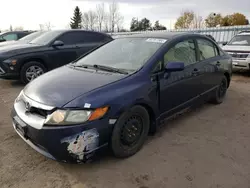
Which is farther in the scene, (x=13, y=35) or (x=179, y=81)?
(x=13, y=35)

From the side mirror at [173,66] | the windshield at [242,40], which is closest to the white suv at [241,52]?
the windshield at [242,40]

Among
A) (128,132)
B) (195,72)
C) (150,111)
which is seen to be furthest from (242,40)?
(128,132)

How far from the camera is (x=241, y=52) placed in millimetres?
7902

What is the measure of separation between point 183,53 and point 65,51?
396 cm

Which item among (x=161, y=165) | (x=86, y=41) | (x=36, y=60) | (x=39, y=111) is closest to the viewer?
(x=39, y=111)

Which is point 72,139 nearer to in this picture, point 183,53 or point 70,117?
point 70,117

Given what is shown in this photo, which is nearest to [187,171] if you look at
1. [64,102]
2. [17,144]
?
[64,102]

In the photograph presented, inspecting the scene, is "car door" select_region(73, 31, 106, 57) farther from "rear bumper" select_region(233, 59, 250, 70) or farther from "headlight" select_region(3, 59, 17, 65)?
"rear bumper" select_region(233, 59, 250, 70)

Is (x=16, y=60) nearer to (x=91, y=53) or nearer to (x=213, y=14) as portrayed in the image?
(x=91, y=53)

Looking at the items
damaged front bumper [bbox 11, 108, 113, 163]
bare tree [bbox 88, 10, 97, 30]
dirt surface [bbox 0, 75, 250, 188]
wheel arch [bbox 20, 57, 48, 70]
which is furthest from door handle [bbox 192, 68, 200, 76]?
bare tree [bbox 88, 10, 97, 30]

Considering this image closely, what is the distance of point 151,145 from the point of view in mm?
3133

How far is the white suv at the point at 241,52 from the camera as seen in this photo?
305 inches

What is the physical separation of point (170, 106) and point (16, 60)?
4219 millimetres

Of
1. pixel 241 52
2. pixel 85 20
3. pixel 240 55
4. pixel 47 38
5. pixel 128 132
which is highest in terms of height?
pixel 85 20
